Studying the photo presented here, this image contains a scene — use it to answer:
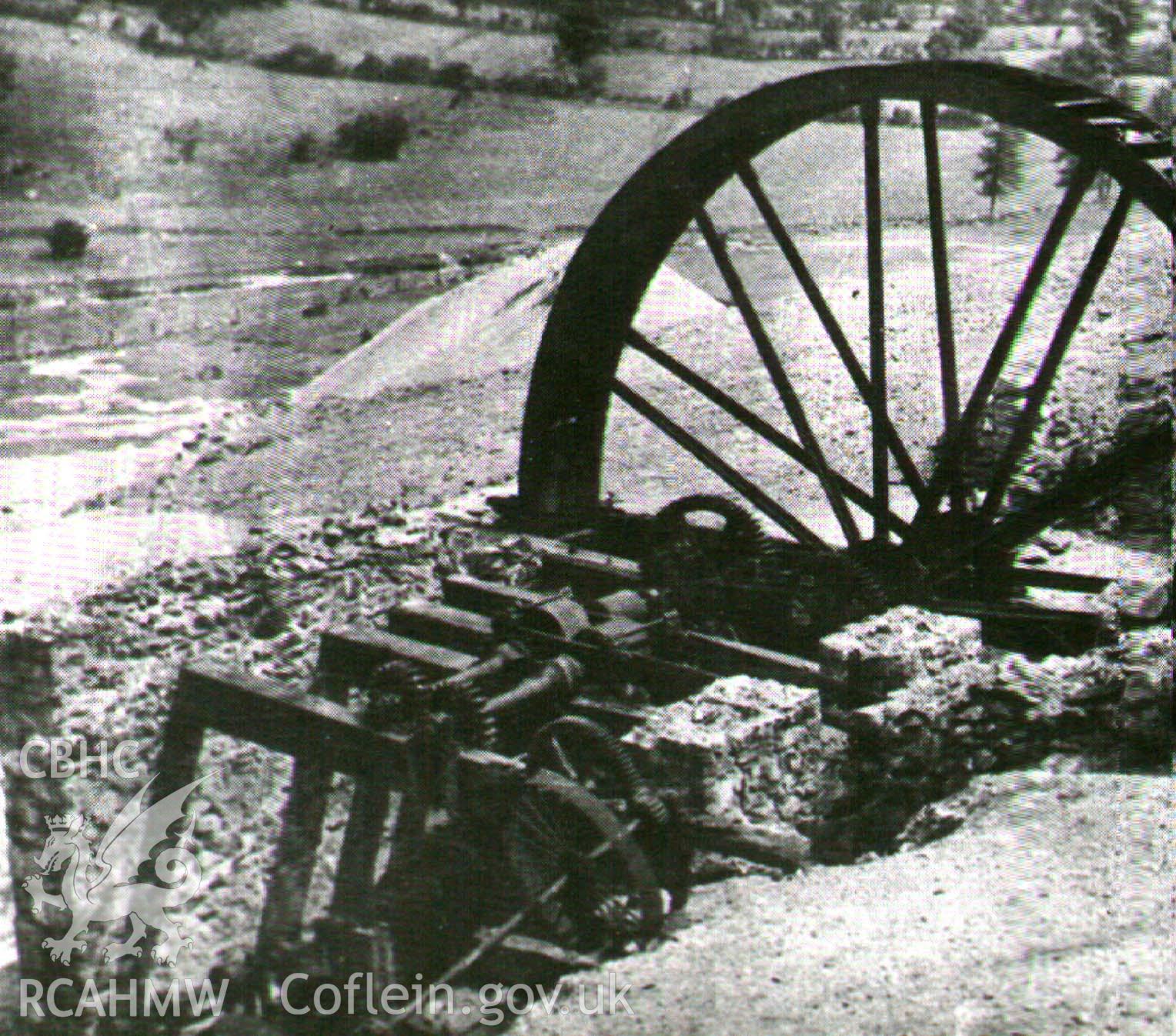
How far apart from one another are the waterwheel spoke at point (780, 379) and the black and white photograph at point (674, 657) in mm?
29

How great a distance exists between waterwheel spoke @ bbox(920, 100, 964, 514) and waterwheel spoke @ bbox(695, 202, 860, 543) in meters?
0.55

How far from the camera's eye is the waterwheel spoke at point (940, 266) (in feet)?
17.3

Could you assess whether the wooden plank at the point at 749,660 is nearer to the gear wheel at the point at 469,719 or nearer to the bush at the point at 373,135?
the gear wheel at the point at 469,719

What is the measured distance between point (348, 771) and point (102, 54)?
9915mm

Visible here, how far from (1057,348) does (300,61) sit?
10.6 metres

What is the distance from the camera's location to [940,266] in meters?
5.36

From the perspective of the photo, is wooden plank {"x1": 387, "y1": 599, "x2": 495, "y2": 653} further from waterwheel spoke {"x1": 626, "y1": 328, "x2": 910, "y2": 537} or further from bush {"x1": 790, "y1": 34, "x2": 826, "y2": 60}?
bush {"x1": 790, "y1": 34, "x2": 826, "y2": 60}

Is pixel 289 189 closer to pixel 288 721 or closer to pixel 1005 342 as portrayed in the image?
pixel 288 721

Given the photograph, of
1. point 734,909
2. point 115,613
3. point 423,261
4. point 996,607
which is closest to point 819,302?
point 996,607

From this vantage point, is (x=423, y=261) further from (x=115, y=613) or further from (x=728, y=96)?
(x=115, y=613)

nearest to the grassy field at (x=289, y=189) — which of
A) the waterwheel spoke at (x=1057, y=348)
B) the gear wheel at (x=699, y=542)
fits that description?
the gear wheel at (x=699, y=542)

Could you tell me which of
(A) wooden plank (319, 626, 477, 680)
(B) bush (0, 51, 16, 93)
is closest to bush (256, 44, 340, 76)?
(B) bush (0, 51, 16, 93)

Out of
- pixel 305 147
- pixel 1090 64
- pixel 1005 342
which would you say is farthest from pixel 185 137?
pixel 1005 342

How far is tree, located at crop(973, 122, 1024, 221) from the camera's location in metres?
12.4
